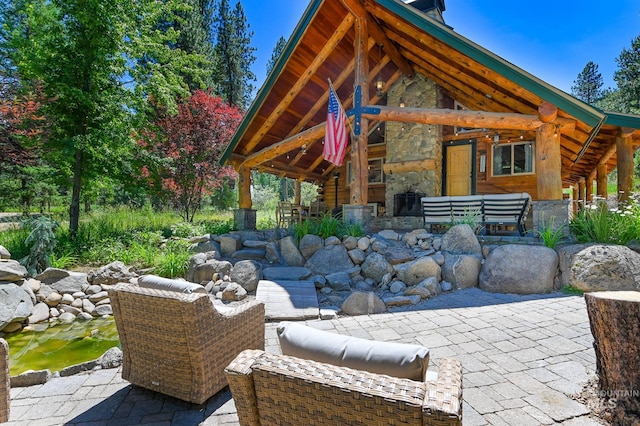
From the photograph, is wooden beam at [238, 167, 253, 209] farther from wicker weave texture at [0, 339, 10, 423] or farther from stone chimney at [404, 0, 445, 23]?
stone chimney at [404, 0, 445, 23]

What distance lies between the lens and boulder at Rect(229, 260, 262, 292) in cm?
572

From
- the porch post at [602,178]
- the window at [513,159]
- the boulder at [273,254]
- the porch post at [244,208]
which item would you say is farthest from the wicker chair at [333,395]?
the porch post at [602,178]

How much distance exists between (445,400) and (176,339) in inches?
76.1

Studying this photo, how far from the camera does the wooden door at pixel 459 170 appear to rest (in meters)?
10.2

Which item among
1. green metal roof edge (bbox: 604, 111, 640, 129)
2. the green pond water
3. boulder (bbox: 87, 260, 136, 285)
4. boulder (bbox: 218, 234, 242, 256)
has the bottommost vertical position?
the green pond water

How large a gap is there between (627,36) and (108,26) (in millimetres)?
28647

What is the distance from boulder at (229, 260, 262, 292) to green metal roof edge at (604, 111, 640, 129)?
8.03 metres

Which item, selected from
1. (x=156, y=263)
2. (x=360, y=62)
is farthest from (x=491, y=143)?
(x=156, y=263)

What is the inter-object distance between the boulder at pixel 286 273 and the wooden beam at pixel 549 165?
16.1 feet

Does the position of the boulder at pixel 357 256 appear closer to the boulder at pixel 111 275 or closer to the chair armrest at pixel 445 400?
the boulder at pixel 111 275

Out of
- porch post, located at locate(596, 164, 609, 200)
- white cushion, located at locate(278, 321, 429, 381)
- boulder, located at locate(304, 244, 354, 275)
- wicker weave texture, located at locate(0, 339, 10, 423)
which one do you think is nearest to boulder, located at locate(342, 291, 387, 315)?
boulder, located at locate(304, 244, 354, 275)

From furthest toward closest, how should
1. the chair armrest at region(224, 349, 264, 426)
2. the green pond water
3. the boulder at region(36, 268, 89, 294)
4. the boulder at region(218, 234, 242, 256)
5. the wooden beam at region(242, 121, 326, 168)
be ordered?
the wooden beam at region(242, 121, 326, 168) < the boulder at region(218, 234, 242, 256) < the boulder at region(36, 268, 89, 294) < the green pond water < the chair armrest at region(224, 349, 264, 426)

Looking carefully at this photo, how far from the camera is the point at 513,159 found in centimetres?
996

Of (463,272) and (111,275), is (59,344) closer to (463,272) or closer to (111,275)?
(111,275)
